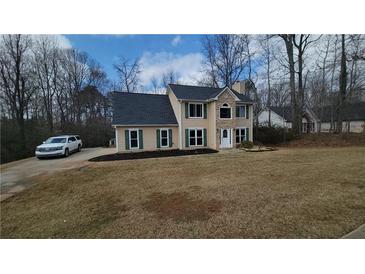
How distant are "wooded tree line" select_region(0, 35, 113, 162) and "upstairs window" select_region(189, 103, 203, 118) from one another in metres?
12.3

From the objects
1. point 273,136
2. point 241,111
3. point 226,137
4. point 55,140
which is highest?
point 241,111

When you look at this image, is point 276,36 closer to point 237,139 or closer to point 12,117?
point 237,139

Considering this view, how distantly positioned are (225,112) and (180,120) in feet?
13.4

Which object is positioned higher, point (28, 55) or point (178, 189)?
point (28, 55)

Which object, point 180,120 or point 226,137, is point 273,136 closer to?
point 226,137

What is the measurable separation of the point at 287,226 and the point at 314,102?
28962 millimetres

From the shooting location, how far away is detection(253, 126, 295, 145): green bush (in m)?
18.5

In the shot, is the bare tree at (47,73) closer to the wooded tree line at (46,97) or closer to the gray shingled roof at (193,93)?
the wooded tree line at (46,97)

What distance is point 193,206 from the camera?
422 cm

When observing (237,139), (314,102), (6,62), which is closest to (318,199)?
(237,139)

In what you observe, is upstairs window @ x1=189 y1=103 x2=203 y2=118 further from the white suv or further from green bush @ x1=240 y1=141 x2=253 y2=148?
the white suv

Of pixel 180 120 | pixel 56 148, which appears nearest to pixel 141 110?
pixel 180 120

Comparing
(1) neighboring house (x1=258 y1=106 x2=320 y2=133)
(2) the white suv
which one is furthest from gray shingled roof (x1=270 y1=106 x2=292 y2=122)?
(2) the white suv

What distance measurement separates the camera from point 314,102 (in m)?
25.4
